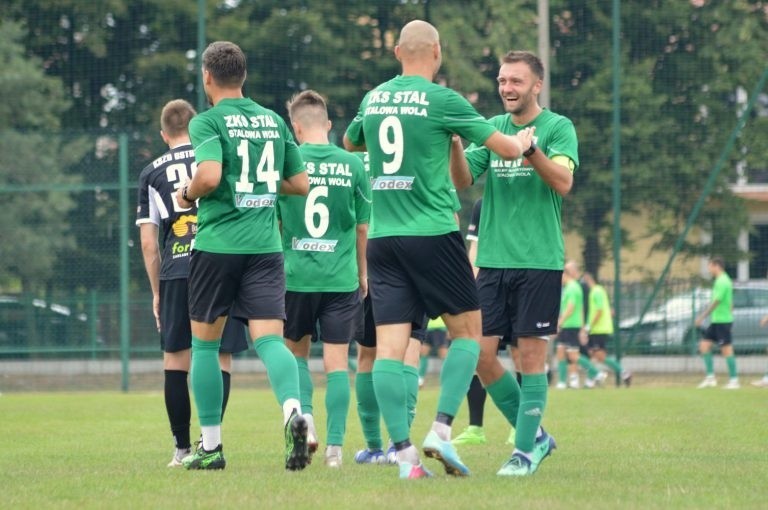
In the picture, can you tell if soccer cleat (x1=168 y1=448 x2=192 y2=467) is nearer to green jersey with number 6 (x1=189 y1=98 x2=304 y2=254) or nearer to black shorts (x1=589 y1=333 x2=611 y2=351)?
green jersey with number 6 (x1=189 y1=98 x2=304 y2=254)

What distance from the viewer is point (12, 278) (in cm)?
2080

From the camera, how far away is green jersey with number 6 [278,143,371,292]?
8445 mm

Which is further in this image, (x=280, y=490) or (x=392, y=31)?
(x=392, y=31)

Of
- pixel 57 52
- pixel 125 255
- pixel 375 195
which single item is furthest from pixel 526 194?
pixel 57 52

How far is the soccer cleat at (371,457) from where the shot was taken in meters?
8.37

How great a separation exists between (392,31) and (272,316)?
18126 mm

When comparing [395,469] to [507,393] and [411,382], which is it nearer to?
[411,382]

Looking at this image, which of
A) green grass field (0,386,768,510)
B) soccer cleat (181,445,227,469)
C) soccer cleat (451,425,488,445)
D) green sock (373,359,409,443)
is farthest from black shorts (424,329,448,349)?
green sock (373,359,409,443)

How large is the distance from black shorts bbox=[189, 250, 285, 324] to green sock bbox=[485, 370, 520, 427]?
1.23 m

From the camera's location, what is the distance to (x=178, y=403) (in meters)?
8.09

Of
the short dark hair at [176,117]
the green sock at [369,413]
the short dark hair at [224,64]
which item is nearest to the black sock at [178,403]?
the green sock at [369,413]

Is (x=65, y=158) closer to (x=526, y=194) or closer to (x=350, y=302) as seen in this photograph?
(x=350, y=302)

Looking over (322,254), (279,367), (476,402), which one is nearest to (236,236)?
(279,367)

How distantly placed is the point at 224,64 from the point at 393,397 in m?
1.91
